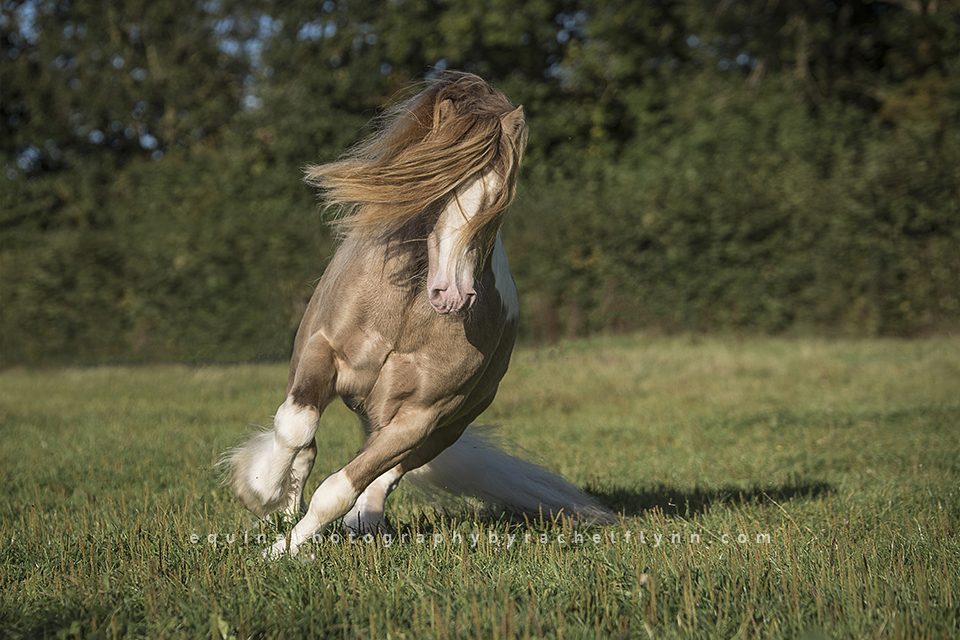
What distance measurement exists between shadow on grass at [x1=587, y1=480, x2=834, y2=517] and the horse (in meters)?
1.68

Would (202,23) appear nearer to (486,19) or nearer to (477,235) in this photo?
(486,19)

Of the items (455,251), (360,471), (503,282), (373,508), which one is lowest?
(373,508)

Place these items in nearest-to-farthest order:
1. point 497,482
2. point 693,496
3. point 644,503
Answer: point 497,482 → point 644,503 → point 693,496

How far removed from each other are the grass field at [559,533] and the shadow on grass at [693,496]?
35 millimetres

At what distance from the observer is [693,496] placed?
6953 mm

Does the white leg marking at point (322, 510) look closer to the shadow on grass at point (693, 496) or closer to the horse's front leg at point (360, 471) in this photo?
the horse's front leg at point (360, 471)

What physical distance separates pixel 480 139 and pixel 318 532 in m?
1.76

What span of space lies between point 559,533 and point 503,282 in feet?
4.10

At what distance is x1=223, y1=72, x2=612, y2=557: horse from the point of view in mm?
4566

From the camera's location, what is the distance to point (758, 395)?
508 inches

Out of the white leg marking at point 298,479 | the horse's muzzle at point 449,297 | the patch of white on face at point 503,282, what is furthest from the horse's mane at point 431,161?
the white leg marking at point 298,479

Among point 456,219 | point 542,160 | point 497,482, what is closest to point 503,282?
point 456,219

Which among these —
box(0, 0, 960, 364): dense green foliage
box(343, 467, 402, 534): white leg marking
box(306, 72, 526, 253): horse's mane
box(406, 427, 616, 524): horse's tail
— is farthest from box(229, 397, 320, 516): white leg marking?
box(0, 0, 960, 364): dense green foliage

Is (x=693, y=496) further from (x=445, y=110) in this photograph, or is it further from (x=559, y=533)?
(x=445, y=110)
